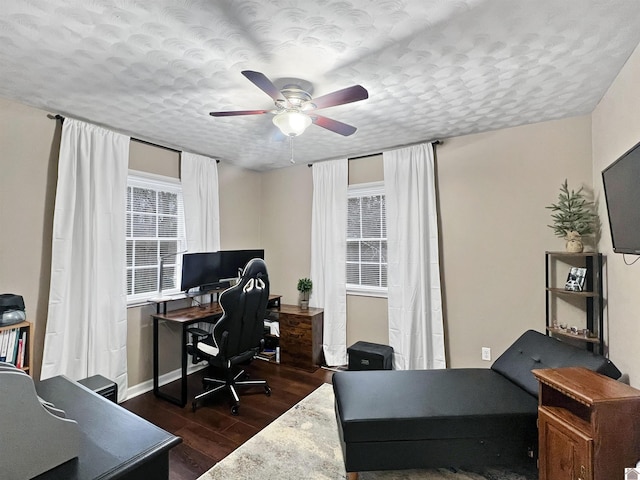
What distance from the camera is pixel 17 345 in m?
2.12

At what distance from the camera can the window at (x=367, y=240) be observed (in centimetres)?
383

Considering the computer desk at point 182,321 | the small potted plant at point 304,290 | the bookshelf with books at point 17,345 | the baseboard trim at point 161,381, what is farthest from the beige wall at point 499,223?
the bookshelf with books at point 17,345

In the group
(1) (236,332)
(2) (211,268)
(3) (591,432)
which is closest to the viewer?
(3) (591,432)

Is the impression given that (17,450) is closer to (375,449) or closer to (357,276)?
(375,449)

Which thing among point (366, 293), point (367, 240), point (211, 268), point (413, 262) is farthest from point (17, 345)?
point (413, 262)

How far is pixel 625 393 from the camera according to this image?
1.47 meters

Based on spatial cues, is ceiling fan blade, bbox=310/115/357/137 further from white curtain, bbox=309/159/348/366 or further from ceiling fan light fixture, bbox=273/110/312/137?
white curtain, bbox=309/159/348/366

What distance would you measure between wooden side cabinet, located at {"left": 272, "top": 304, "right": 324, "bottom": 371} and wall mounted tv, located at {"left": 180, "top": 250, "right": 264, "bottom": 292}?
0.82 m

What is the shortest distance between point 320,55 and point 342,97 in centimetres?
27

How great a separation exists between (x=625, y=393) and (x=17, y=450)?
7.58 ft

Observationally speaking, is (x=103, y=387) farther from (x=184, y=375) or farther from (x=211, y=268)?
(x=211, y=268)

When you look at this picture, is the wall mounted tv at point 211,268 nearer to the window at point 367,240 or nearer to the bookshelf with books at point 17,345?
the bookshelf with books at point 17,345

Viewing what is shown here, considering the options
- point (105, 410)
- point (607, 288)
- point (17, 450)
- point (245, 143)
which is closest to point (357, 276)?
point (245, 143)

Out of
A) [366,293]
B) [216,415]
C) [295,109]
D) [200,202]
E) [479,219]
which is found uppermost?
[295,109]
